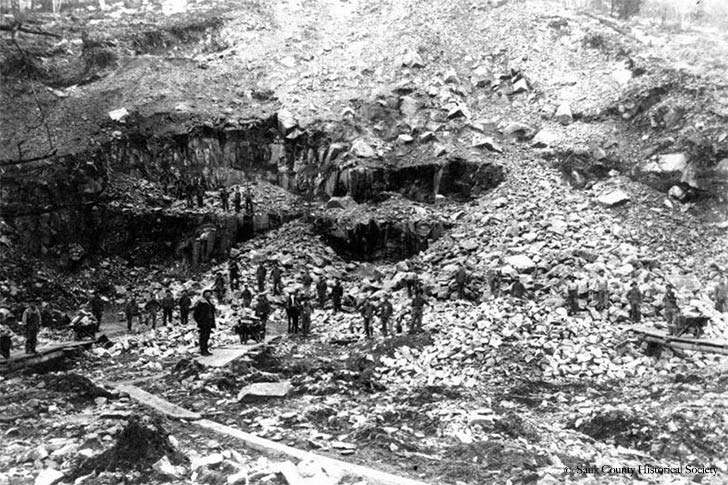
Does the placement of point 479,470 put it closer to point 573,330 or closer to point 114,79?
point 573,330

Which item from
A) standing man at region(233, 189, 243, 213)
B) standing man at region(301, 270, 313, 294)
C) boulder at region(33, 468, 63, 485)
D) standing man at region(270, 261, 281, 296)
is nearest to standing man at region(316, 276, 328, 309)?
standing man at region(301, 270, 313, 294)

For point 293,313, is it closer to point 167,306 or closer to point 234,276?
point 167,306

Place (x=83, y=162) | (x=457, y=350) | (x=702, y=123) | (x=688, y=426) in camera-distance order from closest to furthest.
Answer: (x=688, y=426)
(x=457, y=350)
(x=702, y=123)
(x=83, y=162)

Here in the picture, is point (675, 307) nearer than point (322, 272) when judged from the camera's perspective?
Yes

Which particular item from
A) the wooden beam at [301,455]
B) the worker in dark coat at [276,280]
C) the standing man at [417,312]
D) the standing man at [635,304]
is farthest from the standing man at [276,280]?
the standing man at [635,304]

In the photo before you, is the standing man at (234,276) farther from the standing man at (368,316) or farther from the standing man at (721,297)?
the standing man at (721,297)

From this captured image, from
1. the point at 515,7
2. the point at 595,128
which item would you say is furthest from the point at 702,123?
the point at 515,7

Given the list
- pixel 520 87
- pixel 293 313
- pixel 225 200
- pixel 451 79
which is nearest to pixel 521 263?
pixel 293 313
